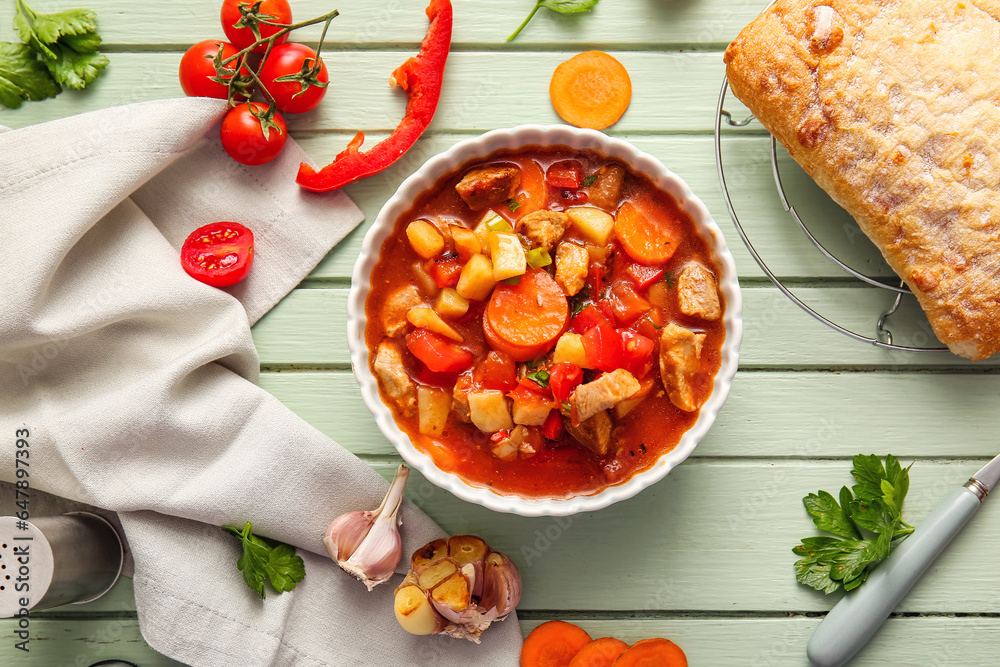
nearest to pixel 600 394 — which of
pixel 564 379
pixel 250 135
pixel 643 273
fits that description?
pixel 564 379

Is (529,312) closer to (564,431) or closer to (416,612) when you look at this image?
(564,431)

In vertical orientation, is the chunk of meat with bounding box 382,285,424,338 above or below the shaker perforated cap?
above

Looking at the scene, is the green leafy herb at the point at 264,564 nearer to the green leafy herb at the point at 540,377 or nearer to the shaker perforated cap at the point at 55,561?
the shaker perforated cap at the point at 55,561

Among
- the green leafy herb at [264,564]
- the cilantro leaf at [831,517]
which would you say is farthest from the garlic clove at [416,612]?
the cilantro leaf at [831,517]

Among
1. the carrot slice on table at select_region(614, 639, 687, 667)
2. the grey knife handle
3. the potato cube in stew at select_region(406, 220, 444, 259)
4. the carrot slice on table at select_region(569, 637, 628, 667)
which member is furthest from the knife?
the potato cube in stew at select_region(406, 220, 444, 259)

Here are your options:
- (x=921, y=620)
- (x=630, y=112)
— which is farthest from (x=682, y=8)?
(x=921, y=620)

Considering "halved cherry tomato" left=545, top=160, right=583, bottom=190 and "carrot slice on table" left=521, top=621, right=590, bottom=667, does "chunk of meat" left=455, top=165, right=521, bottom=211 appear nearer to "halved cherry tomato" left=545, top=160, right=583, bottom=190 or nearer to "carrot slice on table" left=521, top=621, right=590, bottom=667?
"halved cherry tomato" left=545, top=160, right=583, bottom=190
